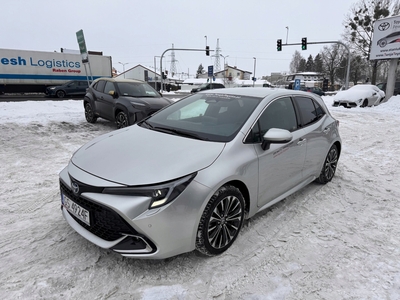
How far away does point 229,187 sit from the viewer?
2562 millimetres

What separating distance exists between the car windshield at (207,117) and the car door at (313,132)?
90 centimetres

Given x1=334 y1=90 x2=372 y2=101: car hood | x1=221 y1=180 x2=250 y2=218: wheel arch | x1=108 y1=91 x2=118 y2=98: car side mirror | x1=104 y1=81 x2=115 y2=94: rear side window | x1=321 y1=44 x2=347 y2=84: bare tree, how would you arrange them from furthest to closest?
1. x1=321 y1=44 x2=347 y2=84: bare tree
2. x1=334 y1=90 x2=372 y2=101: car hood
3. x1=104 y1=81 x2=115 y2=94: rear side window
4. x1=108 y1=91 x2=118 y2=98: car side mirror
5. x1=221 y1=180 x2=250 y2=218: wheel arch

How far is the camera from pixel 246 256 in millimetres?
2689

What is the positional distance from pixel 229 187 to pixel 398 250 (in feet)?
6.23

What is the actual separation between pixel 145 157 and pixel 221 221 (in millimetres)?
920

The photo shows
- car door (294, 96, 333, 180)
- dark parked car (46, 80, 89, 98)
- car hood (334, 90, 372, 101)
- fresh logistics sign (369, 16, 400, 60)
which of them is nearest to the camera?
car door (294, 96, 333, 180)

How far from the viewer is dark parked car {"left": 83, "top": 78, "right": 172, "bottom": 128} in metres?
7.51

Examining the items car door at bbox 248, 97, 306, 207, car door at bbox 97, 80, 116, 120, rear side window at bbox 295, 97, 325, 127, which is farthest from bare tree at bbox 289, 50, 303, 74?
car door at bbox 248, 97, 306, 207

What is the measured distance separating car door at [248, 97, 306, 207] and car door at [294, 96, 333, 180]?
0.51 feet

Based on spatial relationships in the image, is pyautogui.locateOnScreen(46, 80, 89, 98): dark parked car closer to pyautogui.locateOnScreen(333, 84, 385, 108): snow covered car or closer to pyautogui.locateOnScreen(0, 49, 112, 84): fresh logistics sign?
pyautogui.locateOnScreen(0, 49, 112, 84): fresh logistics sign

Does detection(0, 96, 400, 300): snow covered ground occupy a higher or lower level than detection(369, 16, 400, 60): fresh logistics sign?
lower

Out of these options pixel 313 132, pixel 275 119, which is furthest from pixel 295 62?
pixel 275 119

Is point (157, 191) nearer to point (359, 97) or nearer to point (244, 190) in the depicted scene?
point (244, 190)

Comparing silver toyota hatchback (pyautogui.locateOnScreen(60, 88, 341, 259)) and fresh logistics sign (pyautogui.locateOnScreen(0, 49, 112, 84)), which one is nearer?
silver toyota hatchback (pyautogui.locateOnScreen(60, 88, 341, 259))
